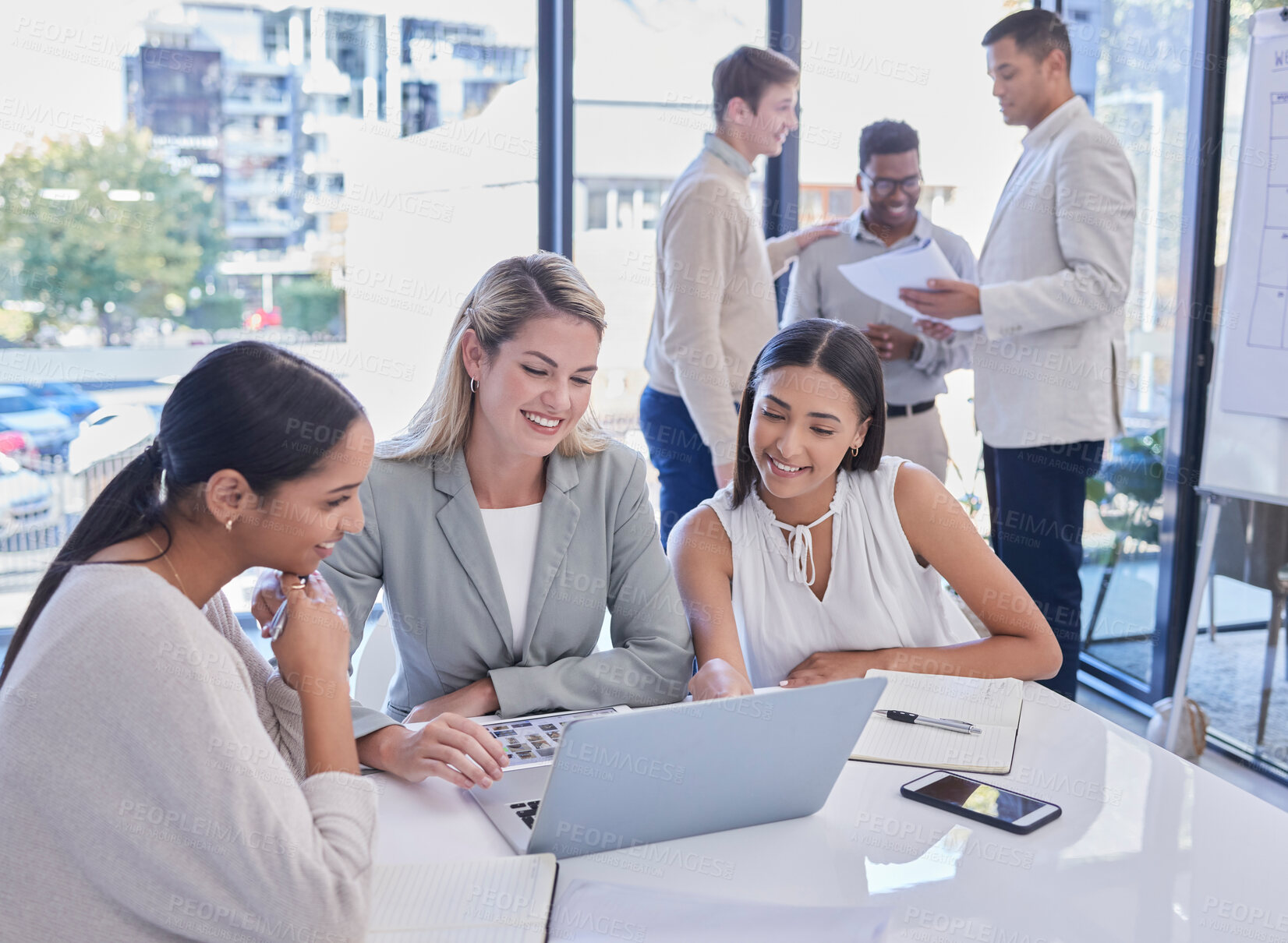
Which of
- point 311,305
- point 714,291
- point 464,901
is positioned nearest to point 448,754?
point 464,901

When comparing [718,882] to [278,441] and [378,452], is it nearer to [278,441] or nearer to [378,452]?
[278,441]

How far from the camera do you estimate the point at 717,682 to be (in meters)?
1.50

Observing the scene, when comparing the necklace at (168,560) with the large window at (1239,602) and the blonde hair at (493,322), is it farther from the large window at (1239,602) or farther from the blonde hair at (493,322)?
the large window at (1239,602)

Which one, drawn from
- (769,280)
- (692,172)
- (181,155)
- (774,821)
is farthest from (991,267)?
(181,155)

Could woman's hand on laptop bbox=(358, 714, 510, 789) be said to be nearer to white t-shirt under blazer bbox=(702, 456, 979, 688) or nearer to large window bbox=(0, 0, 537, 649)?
white t-shirt under blazer bbox=(702, 456, 979, 688)

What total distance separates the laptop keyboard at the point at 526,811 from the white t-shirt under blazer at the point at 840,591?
685 millimetres

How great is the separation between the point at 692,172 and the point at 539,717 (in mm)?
1663

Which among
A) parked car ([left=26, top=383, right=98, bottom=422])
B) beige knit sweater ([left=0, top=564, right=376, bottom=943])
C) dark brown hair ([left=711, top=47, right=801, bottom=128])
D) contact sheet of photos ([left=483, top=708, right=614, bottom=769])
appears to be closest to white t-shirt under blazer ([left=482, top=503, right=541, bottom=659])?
contact sheet of photos ([left=483, top=708, right=614, bottom=769])

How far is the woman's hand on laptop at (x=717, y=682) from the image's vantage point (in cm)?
147

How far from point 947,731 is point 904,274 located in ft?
4.97

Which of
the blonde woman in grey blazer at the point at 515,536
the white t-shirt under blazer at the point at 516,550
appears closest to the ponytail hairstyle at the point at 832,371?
the blonde woman in grey blazer at the point at 515,536

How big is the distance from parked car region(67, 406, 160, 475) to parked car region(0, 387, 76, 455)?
0.11 ft

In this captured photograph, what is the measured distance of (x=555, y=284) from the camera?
1.61 m

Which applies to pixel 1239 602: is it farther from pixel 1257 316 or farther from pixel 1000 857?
pixel 1000 857
